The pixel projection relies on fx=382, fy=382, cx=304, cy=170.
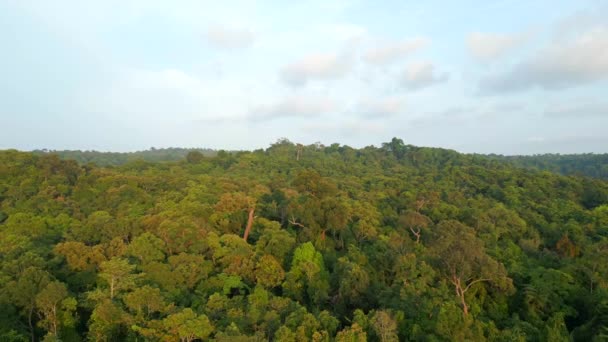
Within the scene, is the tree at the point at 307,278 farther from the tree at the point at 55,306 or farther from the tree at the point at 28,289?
the tree at the point at 28,289

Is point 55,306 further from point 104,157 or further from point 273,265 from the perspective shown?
point 104,157

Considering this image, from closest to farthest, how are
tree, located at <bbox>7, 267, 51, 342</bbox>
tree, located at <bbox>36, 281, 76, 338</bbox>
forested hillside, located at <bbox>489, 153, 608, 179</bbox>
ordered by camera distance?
tree, located at <bbox>36, 281, 76, 338</bbox> < tree, located at <bbox>7, 267, 51, 342</bbox> < forested hillside, located at <bbox>489, 153, 608, 179</bbox>

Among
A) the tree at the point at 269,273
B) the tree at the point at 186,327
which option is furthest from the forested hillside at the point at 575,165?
the tree at the point at 186,327

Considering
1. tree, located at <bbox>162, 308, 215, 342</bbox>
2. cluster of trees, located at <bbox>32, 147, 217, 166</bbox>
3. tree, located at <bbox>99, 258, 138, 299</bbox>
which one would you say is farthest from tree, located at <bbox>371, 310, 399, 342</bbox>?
cluster of trees, located at <bbox>32, 147, 217, 166</bbox>

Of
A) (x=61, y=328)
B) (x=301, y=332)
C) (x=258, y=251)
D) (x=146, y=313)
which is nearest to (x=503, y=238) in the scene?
(x=258, y=251)

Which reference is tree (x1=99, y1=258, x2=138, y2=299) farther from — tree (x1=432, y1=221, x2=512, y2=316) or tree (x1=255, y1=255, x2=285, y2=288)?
tree (x1=432, y1=221, x2=512, y2=316)
